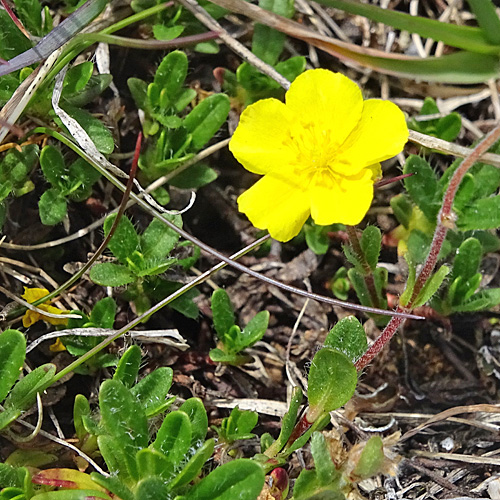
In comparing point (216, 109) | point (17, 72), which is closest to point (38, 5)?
point (17, 72)

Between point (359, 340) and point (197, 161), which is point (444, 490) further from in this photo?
point (197, 161)

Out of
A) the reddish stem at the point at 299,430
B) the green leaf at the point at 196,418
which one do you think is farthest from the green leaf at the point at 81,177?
the reddish stem at the point at 299,430

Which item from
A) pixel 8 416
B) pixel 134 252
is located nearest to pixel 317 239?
pixel 134 252

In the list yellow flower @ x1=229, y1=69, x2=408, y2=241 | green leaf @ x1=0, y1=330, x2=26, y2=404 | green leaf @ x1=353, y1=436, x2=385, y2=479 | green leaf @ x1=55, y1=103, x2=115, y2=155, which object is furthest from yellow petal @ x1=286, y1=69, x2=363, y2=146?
green leaf @ x1=0, y1=330, x2=26, y2=404

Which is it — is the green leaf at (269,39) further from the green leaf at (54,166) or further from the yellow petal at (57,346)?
the yellow petal at (57,346)

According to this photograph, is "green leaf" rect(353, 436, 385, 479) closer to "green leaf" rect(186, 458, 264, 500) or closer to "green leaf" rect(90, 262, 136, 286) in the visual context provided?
"green leaf" rect(186, 458, 264, 500)

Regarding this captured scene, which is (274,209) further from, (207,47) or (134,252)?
(207,47)

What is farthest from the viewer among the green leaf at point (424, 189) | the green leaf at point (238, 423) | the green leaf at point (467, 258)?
the green leaf at point (424, 189)
